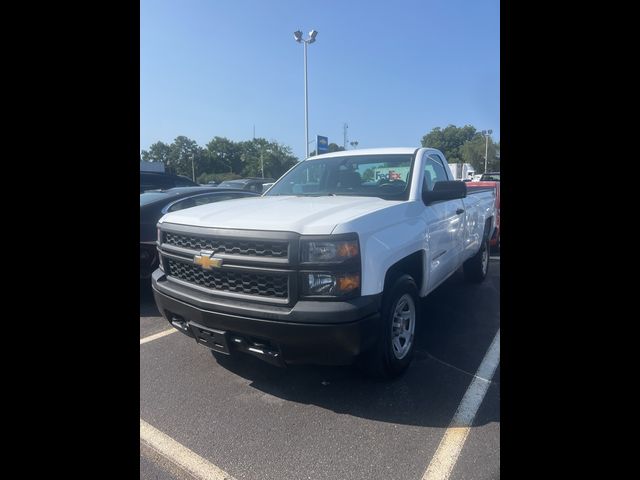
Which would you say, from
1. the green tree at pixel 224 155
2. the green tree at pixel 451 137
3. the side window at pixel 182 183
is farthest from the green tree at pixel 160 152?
the side window at pixel 182 183

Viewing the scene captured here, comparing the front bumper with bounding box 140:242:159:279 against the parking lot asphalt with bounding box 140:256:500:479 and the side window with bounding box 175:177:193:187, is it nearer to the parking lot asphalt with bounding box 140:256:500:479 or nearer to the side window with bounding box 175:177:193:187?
the parking lot asphalt with bounding box 140:256:500:479

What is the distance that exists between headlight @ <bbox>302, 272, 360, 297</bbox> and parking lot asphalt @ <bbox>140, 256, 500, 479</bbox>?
34.2 inches

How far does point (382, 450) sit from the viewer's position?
2.33 meters

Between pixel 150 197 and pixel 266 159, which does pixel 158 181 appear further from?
pixel 266 159

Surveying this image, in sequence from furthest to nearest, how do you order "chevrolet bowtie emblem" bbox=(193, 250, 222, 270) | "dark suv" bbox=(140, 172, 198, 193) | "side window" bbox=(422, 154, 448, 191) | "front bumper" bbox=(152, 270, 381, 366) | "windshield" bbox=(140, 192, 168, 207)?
"dark suv" bbox=(140, 172, 198, 193) < "windshield" bbox=(140, 192, 168, 207) < "side window" bbox=(422, 154, 448, 191) < "chevrolet bowtie emblem" bbox=(193, 250, 222, 270) < "front bumper" bbox=(152, 270, 381, 366)

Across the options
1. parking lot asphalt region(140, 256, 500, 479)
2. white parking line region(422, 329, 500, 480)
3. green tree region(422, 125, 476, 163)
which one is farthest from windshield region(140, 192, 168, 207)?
green tree region(422, 125, 476, 163)

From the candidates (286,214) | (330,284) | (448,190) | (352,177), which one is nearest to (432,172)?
(352,177)

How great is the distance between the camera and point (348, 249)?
2.50 metres

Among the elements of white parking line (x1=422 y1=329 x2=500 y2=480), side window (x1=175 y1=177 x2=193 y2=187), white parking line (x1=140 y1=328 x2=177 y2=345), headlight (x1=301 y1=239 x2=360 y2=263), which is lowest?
white parking line (x1=422 y1=329 x2=500 y2=480)

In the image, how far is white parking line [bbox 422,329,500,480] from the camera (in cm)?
219
